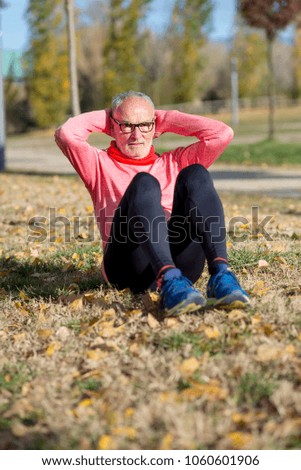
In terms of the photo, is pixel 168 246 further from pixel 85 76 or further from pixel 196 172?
pixel 85 76

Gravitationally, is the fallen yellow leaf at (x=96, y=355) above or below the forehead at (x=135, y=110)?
→ below

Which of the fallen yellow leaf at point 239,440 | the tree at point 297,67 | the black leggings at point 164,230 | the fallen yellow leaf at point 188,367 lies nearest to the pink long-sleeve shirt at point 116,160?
the black leggings at point 164,230

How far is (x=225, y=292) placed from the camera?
3299mm

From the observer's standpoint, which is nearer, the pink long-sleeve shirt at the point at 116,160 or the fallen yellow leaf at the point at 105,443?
the fallen yellow leaf at the point at 105,443

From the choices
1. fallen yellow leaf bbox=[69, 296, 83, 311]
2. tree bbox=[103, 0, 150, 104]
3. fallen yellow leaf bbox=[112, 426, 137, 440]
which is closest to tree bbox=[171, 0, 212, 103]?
tree bbox=[103, 0, 150, 104]

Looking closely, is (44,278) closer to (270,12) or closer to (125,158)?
(125,158)

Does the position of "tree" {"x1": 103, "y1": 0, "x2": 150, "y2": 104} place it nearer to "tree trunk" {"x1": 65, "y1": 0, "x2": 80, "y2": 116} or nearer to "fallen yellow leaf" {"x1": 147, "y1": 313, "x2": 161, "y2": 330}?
"tree trunk" {"x1": 65, "y1": 0, "x2": 80, "y2": 116}

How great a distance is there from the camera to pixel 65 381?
2.92m

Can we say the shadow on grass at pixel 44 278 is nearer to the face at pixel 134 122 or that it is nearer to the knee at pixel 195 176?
the face at pixel 134 122

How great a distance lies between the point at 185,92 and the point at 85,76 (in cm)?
690

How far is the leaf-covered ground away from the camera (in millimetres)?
2479

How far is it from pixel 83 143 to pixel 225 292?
1148 millimetres

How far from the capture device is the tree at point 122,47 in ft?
132

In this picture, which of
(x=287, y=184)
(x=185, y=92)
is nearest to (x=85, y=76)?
(x=185, y=92)
